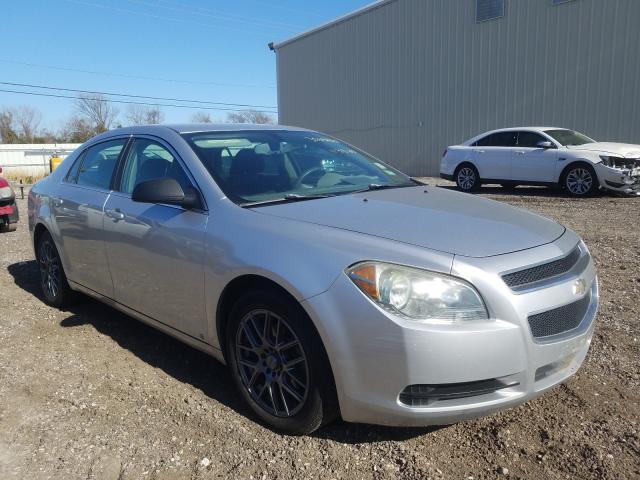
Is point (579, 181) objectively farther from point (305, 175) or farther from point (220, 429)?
point (220, 429)

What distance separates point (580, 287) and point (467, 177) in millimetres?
12026

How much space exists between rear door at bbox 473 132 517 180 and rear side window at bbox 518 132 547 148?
160mm

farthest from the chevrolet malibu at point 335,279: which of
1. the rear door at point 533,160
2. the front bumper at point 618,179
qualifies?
the rear door at point 533,160

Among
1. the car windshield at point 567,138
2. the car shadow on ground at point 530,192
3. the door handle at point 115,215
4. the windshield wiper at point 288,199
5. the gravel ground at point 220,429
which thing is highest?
the car windshield at point 567,138

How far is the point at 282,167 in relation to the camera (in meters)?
3.63

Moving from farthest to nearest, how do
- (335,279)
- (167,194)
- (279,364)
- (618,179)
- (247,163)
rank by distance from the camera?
(618,179) → (247,163) → (167,194) → (279,364) → (335,279)

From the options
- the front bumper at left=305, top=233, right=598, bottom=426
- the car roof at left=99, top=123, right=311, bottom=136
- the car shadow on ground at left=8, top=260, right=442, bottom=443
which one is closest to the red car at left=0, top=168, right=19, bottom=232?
the car shadow on ground at left=8, top=260, right=442, bottom=443

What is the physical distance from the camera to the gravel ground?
2594 millimetres

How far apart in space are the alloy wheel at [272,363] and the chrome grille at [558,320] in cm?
105

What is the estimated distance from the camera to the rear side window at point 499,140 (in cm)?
1330

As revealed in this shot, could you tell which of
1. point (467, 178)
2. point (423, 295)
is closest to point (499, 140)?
point (467, 178)

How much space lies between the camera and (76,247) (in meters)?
4.47

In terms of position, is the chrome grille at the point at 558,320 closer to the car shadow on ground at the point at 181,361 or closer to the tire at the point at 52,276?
the car shadow on ground at the point at 181,361

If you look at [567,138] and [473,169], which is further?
[473,169]
